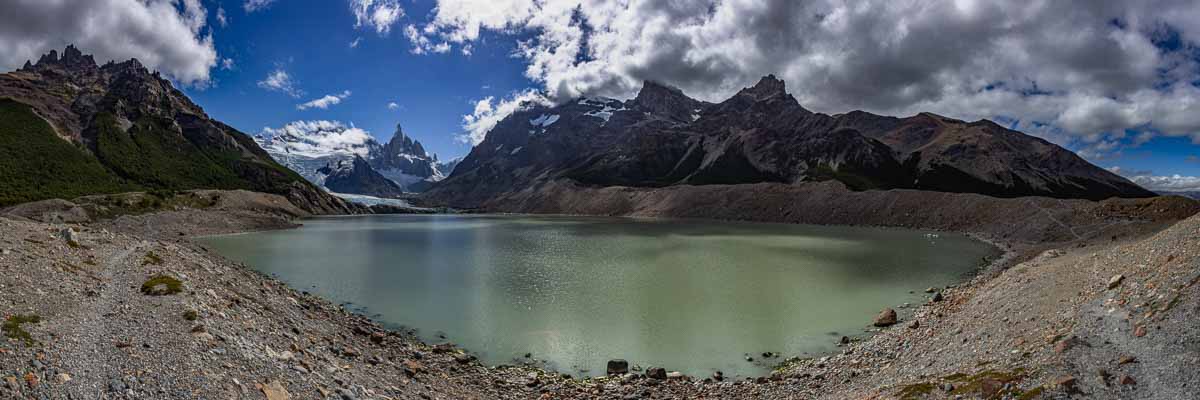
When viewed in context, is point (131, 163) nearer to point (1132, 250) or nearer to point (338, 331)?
point (338, 331)

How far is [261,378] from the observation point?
13.3m

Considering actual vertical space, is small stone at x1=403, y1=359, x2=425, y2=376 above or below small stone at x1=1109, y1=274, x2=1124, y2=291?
below

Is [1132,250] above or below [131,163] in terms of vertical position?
below

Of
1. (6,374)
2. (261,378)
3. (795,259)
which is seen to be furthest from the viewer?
(795,259)

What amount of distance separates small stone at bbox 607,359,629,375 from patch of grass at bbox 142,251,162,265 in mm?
24168

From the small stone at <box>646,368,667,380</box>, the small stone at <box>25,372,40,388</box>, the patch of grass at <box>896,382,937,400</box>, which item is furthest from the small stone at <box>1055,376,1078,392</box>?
the small stone at <box>25,372,40,388</box>

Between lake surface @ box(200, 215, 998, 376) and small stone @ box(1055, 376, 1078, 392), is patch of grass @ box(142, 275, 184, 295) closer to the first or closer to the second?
lake surface @ box(200, 215, 998, 376)

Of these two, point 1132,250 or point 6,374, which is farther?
point 1132,250

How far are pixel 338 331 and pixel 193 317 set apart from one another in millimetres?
7928

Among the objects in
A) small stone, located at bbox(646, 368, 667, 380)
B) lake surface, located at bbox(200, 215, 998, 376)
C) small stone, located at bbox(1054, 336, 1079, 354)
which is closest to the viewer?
small stone, located at bbox(1054, 336, 1079, 354)

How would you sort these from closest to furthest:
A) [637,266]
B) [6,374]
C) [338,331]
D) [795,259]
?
1. [6,374]
2. [338,331]
3. [637,266]
4. [795,259]

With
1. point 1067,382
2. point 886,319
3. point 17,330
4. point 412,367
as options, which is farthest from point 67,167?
point 1067,382

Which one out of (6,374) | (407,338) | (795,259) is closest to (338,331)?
(407,338)

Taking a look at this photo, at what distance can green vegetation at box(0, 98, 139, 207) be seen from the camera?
12719 cm
